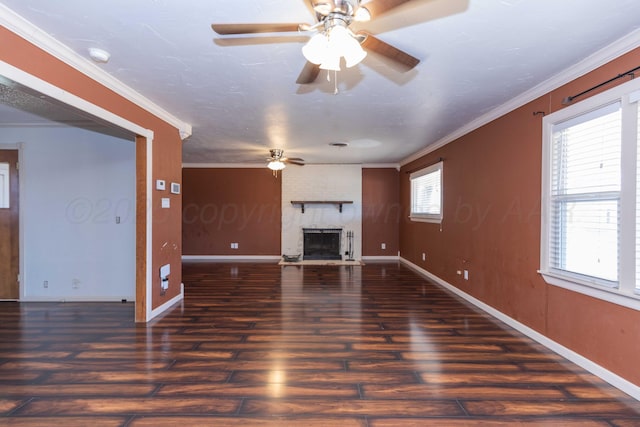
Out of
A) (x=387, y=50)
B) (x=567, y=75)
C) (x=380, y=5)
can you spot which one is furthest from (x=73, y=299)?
(x=567, y=75)

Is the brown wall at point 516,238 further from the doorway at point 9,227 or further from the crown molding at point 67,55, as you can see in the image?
the doorway at point 9,227

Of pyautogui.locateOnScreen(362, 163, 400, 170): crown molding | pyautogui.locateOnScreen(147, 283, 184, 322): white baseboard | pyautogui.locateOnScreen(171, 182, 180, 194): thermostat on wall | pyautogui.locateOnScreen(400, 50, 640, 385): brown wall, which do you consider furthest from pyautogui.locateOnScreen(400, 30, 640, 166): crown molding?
pyautogui.locateOnScreen(147, 283, 184, 322): white baseboard

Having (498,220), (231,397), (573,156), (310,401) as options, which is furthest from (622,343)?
(231,397)

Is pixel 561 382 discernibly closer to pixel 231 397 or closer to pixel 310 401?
pixel 310 401

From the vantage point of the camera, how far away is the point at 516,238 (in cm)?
330

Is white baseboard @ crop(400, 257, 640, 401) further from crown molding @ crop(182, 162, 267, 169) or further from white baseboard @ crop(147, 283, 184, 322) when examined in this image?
crown molding @ crop(182, 162, 267, 169)

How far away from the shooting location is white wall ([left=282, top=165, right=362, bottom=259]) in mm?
7766

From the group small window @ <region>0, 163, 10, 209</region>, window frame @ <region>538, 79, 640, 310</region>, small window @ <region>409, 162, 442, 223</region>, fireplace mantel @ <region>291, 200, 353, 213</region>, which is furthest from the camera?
fireplace mantel @ <region>291, 200, 353, 213</region>

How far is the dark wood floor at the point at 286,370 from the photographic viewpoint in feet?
6.26

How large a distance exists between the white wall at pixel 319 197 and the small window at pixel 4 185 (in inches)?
192

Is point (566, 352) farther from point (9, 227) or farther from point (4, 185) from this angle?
point (4, 185)

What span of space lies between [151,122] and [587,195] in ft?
13.8

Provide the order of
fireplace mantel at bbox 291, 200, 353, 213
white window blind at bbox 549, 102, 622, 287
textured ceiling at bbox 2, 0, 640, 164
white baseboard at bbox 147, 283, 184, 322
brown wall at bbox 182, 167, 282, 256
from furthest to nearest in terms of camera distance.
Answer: brown wall at bbox 182, 167, 282, 256
fireplace mantel at bbox 291, 200, 353, 213
white baseboard at bbox 147, 283, 184, 322
white window blind at bbox 549, 102, 622, 287
textured ceiling at bbox 2, 0, 640, 164

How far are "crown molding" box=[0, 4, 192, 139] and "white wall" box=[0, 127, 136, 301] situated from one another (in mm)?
1301
